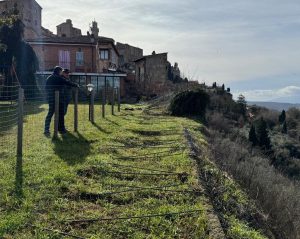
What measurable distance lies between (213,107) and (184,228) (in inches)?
968

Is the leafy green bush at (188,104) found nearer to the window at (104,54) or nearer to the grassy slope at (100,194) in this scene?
the grassy slope at (100,194)

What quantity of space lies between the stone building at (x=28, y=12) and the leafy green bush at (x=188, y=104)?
33.5m

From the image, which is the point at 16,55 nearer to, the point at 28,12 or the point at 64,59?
the point at 64,59

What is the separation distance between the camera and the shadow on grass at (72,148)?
27.3ft

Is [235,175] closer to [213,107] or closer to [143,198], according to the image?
[143,198]

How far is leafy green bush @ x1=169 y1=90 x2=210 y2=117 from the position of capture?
893 inches

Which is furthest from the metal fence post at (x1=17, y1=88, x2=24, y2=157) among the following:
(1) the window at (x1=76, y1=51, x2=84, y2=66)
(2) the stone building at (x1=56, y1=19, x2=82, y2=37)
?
(2) the stone building at (x1=56, y1=19, x2=82, y2=37)

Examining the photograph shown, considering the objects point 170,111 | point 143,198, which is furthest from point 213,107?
point 143,198

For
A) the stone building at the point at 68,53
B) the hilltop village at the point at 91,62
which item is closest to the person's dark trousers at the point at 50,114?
the hilltop village at the point at 91,62

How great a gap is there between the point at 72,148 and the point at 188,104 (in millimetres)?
13785

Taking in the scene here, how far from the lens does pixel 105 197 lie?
611cm

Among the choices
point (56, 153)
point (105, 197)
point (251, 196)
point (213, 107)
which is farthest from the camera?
point (213, 107)

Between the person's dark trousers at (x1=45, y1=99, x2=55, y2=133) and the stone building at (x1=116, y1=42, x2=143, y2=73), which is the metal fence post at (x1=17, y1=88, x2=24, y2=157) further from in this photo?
the stone building at (x1=116, y1=42, x2=143, y2=73)

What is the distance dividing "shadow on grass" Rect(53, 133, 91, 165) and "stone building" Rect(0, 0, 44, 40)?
141 feet
